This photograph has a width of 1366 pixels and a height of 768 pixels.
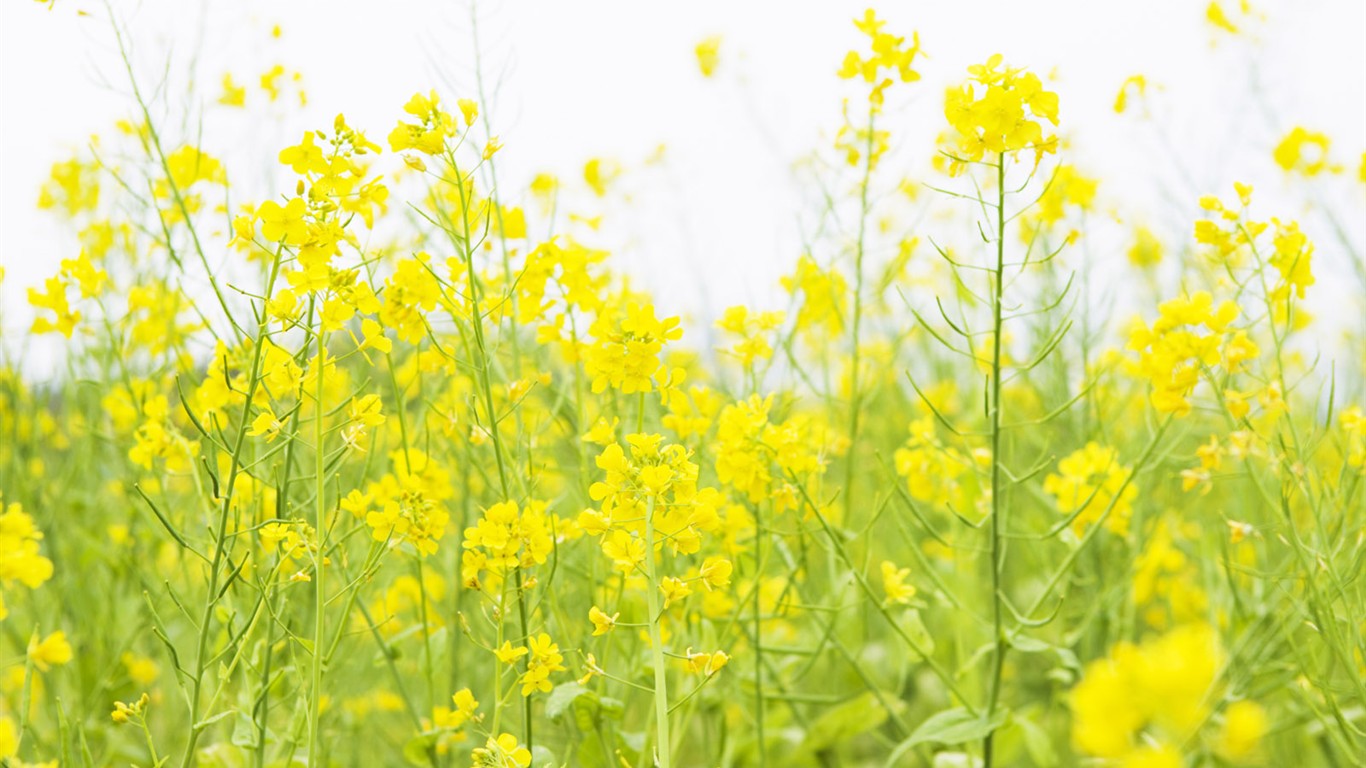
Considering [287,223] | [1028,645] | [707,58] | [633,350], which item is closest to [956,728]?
[1028,645]

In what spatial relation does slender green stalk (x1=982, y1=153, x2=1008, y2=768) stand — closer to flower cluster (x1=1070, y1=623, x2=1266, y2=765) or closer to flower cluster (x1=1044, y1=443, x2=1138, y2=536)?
flower cluster (x1=1044, y1=443, x2=1138, y2=536)

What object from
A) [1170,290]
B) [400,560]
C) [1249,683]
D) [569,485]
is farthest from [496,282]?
[1170,290]

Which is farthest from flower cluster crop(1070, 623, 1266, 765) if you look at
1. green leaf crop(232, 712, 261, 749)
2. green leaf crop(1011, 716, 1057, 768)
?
green leaf crop(1011, 716, 1057, 768)

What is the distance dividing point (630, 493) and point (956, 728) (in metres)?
0.83

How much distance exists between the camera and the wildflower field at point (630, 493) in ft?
4.76

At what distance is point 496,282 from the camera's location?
2182 mm

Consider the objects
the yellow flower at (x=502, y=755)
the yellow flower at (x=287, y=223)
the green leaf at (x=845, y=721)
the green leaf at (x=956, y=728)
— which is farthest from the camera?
the green leaf at (x=845, y=721)

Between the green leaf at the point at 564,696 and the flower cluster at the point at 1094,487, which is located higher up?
the flower cluster at the point at 1094,487

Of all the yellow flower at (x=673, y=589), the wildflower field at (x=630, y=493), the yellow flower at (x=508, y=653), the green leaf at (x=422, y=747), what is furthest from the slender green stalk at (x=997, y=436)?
the green leaf at (x=422, y=747)

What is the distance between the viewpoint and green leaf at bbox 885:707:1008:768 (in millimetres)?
1794

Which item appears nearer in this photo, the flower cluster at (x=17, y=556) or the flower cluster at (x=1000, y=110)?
the flower cluster at (x=17, y=556)

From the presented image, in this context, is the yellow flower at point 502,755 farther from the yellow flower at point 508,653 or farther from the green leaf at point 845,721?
the green leaf at point 845,721

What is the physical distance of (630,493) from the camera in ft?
4.51

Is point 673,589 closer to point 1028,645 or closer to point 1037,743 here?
point 1028,645
